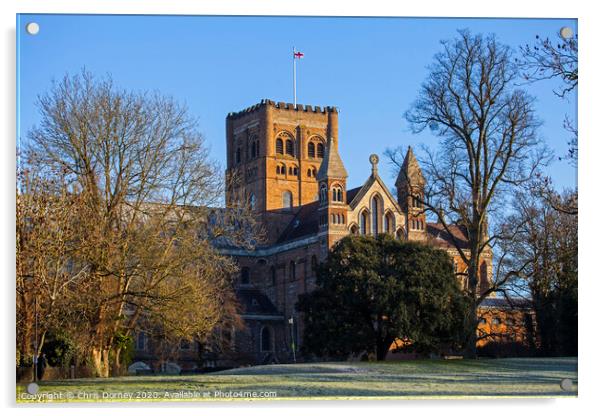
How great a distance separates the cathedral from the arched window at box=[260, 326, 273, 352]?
8cm

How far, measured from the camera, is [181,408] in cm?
2355

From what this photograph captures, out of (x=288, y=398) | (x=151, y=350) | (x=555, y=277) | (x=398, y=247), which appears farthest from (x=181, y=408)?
(x=151, y=350)

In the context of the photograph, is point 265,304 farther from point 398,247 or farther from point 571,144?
point 571,144

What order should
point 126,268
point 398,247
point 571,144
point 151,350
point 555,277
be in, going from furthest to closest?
1. point 151,350
2. point 398,247
3. point 555,277
4. point 126,268
5. point 571,144

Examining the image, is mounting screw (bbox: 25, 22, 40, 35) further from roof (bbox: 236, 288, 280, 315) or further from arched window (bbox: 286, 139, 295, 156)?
arched window (bbox: 286, 139, 295, 156)

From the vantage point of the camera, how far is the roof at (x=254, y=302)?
79250mm

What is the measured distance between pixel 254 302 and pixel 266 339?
3.19 metres

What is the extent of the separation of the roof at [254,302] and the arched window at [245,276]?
2.55 feet

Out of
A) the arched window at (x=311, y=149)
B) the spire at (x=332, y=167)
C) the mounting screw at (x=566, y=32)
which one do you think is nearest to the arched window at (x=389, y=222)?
the spire at (x=332, y=167)

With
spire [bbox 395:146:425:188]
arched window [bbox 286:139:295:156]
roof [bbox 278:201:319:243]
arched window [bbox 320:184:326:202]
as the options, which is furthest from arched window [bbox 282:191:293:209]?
spire [bbox 395:146:425:188]

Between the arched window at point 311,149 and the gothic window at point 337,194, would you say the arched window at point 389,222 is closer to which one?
the gothic window at point 337,194

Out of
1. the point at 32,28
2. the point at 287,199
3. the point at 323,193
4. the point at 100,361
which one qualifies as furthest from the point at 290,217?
the point at 32,28

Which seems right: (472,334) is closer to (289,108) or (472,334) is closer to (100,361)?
(100,361)
